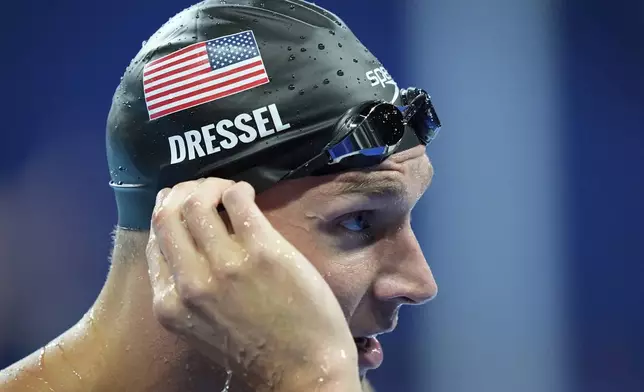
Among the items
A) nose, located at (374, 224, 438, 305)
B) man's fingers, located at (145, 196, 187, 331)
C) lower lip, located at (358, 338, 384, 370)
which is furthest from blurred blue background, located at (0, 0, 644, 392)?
man's fingers, located at (145, 196, 187, 331)

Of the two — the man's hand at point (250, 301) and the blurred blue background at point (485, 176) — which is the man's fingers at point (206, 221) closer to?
the man's hand at point (250, 301)

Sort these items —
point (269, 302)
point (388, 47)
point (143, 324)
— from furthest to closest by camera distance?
point (388, 47) < point (143, 324) < point (269, 302)

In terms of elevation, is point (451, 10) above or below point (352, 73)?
below

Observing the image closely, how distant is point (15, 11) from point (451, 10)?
1.82 m

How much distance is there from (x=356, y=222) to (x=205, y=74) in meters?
0.39

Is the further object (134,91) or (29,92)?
(29,92)

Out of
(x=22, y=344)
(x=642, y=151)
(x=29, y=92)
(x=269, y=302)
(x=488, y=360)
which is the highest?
(x=269, y=302)

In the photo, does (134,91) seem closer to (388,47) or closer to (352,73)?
(352,73)

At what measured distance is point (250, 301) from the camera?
1085 millimetres

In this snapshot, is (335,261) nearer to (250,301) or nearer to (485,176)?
(250,301)

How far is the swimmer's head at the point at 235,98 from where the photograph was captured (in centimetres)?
131

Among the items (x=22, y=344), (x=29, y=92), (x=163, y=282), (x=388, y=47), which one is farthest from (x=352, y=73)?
(x=22, y=344)

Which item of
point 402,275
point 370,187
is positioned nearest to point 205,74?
point 370,187

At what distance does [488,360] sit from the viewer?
3.26 meters
